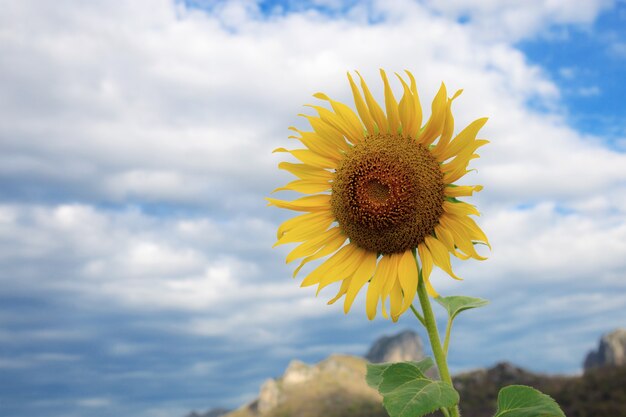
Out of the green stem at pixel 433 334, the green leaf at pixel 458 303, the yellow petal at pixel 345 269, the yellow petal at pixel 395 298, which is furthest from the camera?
the green leaf at pixel 458 303

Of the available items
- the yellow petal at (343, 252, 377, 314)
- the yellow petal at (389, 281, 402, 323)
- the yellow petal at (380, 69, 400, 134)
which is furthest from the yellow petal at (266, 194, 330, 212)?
the yellow petal at (389, 281, 402, 323)

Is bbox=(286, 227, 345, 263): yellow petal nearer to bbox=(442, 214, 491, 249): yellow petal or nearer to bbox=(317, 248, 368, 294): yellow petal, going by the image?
bbox=(317, 248, 368, 294): yellow petal

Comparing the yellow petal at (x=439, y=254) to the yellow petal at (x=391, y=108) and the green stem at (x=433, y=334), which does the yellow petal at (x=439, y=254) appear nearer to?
the green stem at (x=433, y=334)

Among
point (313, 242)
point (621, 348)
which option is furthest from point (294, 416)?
point (313, 242)

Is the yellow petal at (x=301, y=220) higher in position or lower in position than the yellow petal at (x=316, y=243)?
higher

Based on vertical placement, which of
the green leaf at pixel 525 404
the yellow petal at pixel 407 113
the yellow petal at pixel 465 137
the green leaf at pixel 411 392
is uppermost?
the yellow petal at pixel 407 113

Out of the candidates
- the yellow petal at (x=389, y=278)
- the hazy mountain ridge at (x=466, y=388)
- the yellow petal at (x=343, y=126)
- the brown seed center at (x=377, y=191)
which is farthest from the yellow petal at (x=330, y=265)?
the hazy mountain ridge at (x=466, y=388)

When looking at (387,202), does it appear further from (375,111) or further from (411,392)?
(411,392)
